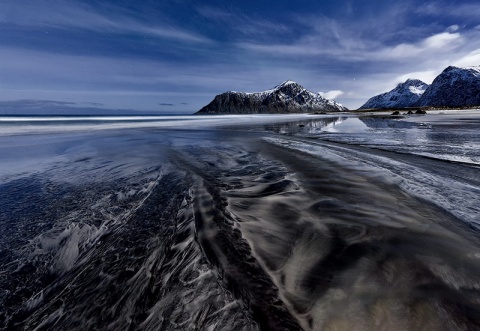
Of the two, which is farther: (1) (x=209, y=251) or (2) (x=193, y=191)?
(2) (x=193, y=191)

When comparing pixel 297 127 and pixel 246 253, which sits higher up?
pixel 246 253

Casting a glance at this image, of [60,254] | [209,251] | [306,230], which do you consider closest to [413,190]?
[306,230]

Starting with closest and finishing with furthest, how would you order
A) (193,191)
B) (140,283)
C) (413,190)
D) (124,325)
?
(124,325)
(140,283)
(413,190)
(193,191)

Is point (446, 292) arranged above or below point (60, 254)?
above

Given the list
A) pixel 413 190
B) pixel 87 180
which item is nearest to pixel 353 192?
pixel 413 190

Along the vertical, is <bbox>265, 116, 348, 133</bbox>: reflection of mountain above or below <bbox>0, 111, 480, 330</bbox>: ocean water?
below

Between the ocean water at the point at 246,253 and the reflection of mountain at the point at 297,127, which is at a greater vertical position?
the ocean water at the point at 246,253

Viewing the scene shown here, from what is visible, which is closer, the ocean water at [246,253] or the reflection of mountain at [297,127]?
the ocean water at [246,253]

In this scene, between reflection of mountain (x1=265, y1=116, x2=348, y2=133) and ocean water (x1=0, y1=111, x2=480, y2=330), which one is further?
reflection of mountain (x1=265, y1=116, x2=348, y2=133)

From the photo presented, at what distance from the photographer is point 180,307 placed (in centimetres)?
243

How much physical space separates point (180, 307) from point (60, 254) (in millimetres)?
2463

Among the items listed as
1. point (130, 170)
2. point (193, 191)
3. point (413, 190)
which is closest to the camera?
point (413, 190)

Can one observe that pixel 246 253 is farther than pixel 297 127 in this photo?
No

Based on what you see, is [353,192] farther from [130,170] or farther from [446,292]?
[130,170]
